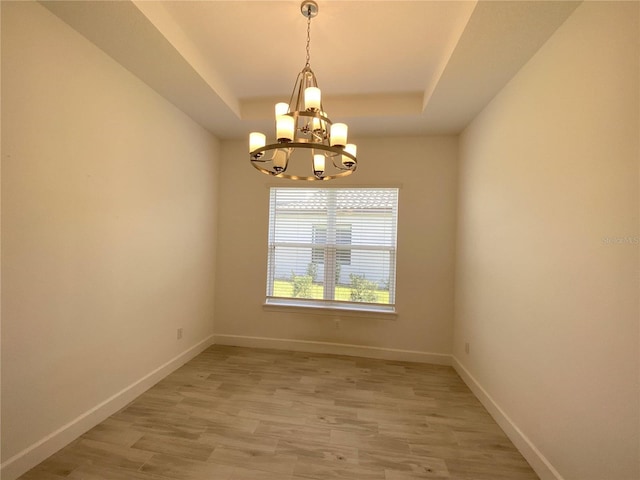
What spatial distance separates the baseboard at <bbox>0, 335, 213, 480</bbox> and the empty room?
13 millimetres

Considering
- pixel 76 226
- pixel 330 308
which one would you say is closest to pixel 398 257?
pixel 330 308

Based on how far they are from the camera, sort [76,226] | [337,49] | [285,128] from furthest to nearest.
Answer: [337,49]
[76,226]
[285,128]

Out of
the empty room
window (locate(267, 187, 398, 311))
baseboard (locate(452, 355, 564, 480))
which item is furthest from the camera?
window (locate(267, 187, 398, 311))

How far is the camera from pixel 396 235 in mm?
3379

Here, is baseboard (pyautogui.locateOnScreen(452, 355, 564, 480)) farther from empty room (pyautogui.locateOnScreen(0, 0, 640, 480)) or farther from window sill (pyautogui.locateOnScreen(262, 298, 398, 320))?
window sill (pyautogui.locateOnScreen(262, 298, 398, 320))

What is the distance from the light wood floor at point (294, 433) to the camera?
1.65 m

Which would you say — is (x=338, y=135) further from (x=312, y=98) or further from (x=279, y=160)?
(x=279, y=160)

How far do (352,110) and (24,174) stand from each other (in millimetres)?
2570

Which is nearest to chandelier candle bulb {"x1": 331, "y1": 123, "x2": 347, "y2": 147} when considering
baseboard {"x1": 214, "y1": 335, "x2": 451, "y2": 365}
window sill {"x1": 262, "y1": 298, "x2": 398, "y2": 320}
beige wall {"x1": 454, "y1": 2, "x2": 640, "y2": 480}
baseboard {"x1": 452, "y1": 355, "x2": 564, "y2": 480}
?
beige wall {"x1": 454, "y1": 2, "x2": 640, "y2": 480}

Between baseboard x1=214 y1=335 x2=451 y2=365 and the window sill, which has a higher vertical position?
the window sill

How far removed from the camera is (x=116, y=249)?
212cm

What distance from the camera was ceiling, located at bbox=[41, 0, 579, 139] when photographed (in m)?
1.65

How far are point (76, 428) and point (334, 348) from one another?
2.44 metres

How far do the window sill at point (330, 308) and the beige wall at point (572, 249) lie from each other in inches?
48.5
